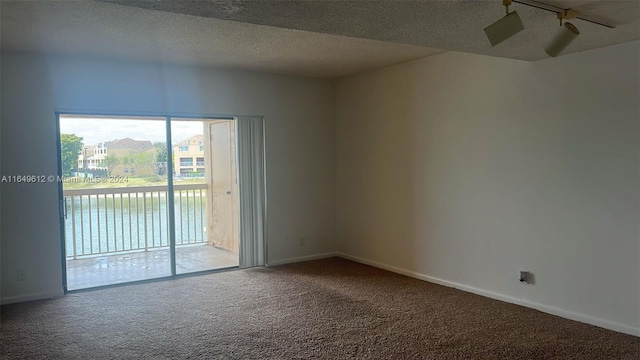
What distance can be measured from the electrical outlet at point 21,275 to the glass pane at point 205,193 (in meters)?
1.60

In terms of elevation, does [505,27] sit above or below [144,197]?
above

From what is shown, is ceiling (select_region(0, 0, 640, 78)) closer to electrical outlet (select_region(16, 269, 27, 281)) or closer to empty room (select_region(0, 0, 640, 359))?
empty room (select_region(0, 0, 640, 359))

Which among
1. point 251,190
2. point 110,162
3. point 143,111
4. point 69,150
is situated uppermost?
point 143,111

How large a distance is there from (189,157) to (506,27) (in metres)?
4.33

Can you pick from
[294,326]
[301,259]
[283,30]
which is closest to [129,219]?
[301,259]

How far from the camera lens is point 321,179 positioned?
20.6ft

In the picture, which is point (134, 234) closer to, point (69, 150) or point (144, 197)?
point (144, 197)

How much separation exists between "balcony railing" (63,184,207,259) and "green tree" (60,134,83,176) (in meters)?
0.88

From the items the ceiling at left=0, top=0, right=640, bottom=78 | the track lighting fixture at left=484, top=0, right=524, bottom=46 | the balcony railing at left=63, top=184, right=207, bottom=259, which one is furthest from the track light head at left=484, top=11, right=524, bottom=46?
the balcony railing at left=63, top=184, right=207, bottom=259

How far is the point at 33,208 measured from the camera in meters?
4.55

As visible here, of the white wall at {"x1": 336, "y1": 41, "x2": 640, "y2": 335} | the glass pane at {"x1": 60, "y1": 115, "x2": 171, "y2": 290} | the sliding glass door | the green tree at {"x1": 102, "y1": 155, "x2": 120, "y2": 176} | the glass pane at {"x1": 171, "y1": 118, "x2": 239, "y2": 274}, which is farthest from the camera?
the glass pane at {"x1": 171, "y1": 118, "x2": 239, "y2": 274}

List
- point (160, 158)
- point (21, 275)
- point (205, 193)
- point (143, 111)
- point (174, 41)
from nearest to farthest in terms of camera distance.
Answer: point (174, 41)
point (21, 275)
point (143, 111)
point (160, 158)
point (205, 193)

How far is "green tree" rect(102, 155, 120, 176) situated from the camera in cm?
545

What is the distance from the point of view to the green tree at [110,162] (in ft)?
17.9
